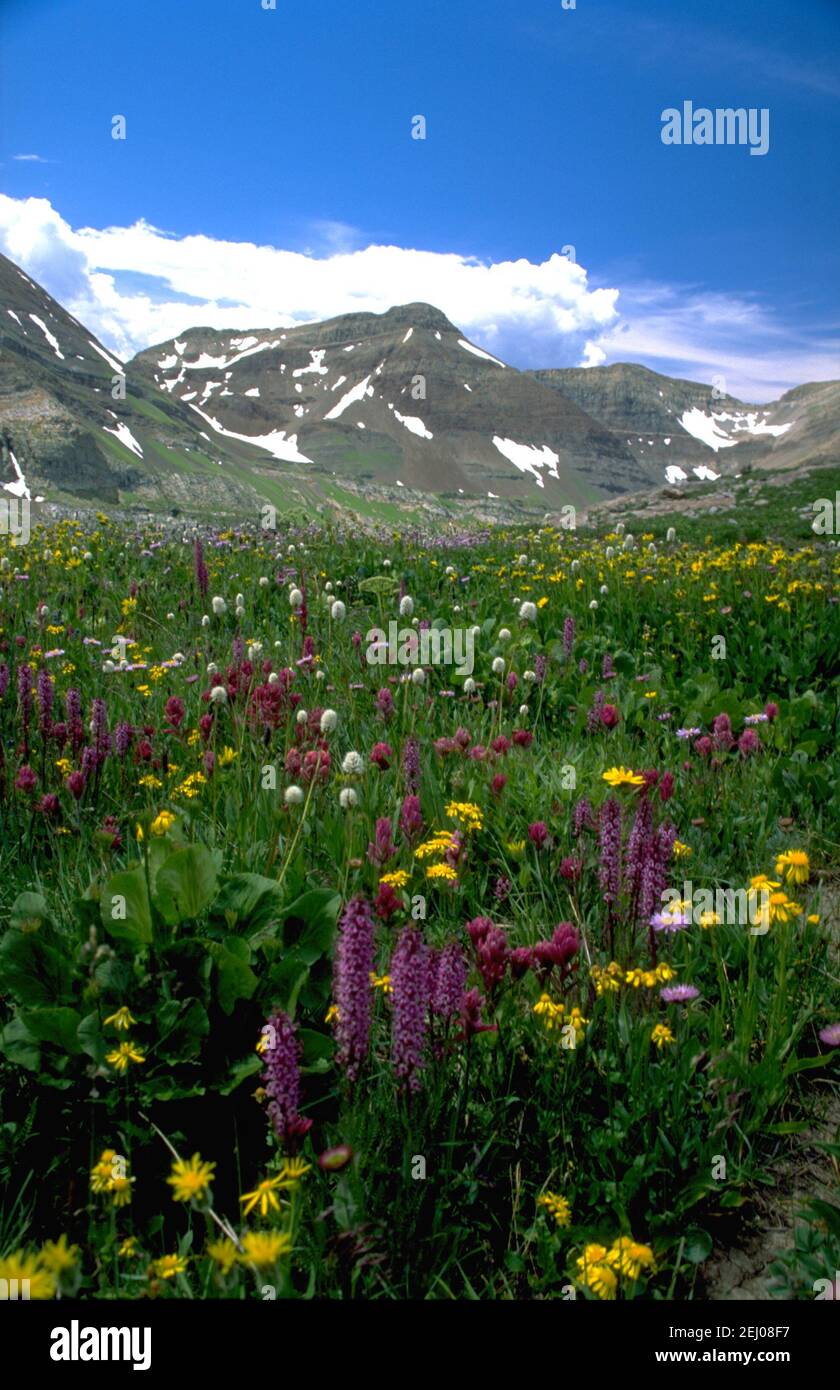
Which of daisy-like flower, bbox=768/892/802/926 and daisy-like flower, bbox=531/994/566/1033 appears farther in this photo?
daisy-like flower, bbox=768/892/802/926

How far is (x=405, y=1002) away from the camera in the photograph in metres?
1.63

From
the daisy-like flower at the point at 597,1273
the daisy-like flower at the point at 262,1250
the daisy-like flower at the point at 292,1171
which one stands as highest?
the daisy-like flower at the point at 262,1250

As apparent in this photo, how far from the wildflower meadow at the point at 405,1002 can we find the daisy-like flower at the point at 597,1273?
0.03ft

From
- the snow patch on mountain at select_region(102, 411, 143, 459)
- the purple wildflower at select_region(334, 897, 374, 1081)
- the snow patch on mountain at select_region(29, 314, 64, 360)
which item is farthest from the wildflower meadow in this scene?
the snow patch on mountain at select_region(29, 314, 64, 360)

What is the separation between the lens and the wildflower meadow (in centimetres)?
166

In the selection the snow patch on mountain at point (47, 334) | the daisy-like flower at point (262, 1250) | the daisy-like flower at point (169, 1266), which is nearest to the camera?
the daisy-like flower at point (262, 1250)

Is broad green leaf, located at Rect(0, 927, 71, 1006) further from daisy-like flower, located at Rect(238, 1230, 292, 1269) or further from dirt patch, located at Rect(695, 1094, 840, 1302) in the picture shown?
dirt patch, located at Rect(695, 1094, 840, 1302)

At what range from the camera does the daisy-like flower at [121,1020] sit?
1833 mm

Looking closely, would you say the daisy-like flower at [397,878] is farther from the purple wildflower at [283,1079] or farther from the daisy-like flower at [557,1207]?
the purple wildflower at [283,1079]

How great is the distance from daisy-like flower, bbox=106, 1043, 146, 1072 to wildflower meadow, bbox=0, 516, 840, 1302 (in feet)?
0.04

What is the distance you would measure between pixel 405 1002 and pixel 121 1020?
67 centimetres

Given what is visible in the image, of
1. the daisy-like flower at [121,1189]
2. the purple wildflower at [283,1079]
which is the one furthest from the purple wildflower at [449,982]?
the daisy-like flower at [121,1189]

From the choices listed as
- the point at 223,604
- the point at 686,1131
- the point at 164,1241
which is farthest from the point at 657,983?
the point at 223,604

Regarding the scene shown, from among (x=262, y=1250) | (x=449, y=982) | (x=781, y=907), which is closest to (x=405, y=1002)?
(x=449, y=982)
